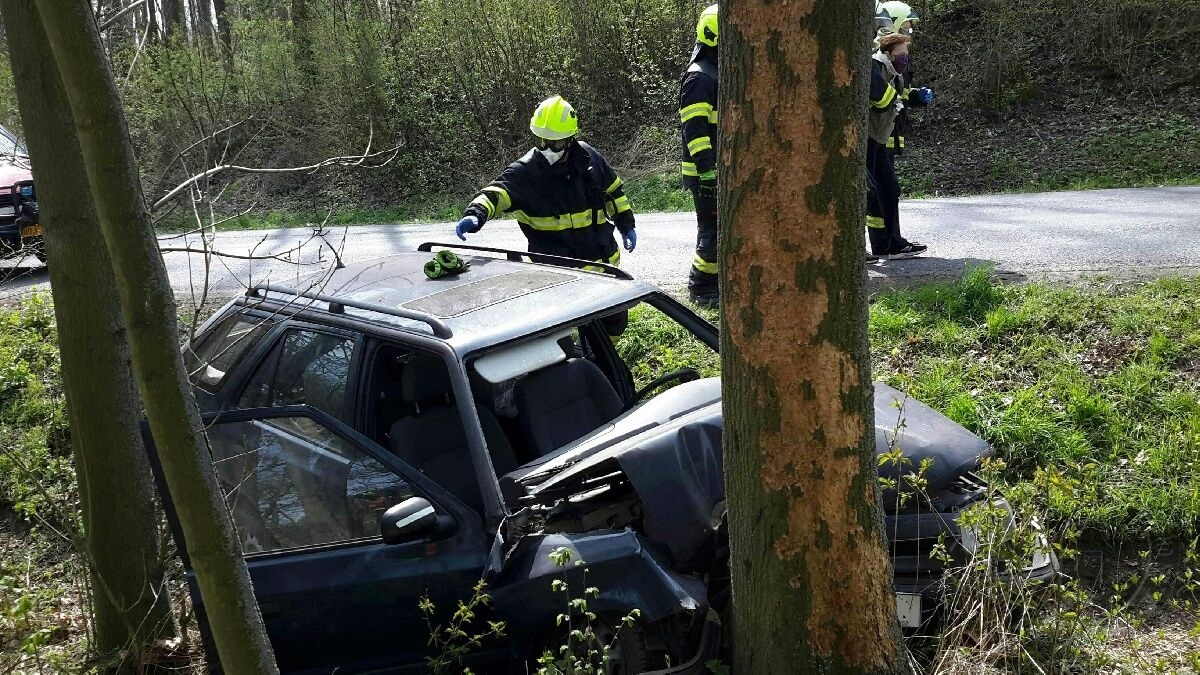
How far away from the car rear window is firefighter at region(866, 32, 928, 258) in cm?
482

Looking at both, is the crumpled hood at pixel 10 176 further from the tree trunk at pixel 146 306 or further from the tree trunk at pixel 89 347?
the tree trunk at pixel 146 306

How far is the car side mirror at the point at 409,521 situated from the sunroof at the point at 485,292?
0.98m

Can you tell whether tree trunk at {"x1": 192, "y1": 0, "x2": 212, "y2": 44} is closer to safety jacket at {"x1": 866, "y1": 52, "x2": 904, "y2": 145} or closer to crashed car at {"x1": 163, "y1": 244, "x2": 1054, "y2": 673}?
safety jacket at {"x1": 866, "y1": 52, "x2": 904, "y2": 145}

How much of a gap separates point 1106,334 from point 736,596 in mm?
3973

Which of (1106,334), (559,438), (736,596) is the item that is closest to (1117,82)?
(1106,334)

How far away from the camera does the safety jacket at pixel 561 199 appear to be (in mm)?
6492

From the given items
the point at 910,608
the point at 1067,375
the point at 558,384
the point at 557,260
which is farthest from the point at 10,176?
the point at 910,608

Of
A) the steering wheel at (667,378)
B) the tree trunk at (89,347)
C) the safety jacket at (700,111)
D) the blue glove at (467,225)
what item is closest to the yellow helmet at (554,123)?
the blue glove at (467,225)

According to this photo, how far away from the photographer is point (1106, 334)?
609 cm

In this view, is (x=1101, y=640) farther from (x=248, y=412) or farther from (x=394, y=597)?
(x=248, y=412)

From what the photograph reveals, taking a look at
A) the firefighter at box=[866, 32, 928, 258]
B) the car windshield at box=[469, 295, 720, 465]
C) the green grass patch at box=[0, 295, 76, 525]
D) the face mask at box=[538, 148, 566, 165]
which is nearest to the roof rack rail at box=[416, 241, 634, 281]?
the car windshield at box=[469, 295, 720, 465]

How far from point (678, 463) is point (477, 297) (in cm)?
127

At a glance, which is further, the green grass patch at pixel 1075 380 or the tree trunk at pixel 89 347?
the green grass patch at pixel 1075 380

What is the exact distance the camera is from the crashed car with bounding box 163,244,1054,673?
3525 mm
